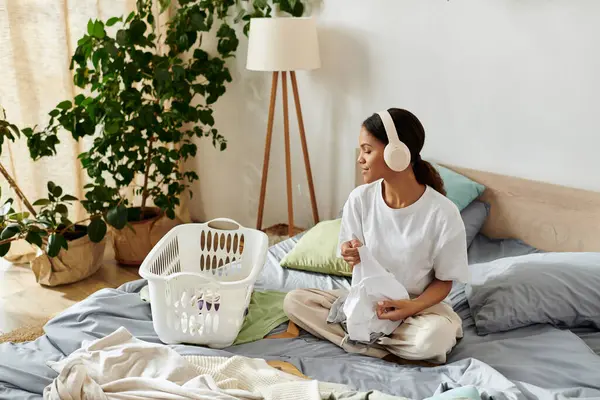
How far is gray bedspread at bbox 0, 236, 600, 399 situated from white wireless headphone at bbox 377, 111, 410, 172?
0.52m

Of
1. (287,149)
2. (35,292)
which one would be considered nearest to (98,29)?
(287,149)

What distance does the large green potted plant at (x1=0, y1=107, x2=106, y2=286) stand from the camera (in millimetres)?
2729

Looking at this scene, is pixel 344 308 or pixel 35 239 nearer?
pixel 344 308

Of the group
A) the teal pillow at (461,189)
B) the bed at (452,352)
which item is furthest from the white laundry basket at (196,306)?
the teal pillow at (461,189)

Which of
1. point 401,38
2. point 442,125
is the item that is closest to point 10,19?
point 401,38

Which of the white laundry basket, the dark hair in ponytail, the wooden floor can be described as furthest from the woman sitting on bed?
the wooden floor

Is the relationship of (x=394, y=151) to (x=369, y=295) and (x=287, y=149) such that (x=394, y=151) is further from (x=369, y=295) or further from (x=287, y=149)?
(x=287, y=149)

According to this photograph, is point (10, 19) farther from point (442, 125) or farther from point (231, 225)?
point (442, 125)

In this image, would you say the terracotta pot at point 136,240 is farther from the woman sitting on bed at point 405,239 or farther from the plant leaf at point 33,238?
the woman sitting on bed at point 405,239

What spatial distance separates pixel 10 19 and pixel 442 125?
189 cm

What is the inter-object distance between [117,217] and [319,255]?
3.26 feet

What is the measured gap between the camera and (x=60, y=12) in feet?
10.0

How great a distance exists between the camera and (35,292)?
2.95 m

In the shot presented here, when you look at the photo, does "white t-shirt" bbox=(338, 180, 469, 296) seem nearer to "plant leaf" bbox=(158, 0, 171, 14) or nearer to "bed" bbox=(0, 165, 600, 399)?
"bed" bbox=(0, 165, 600, 399)
